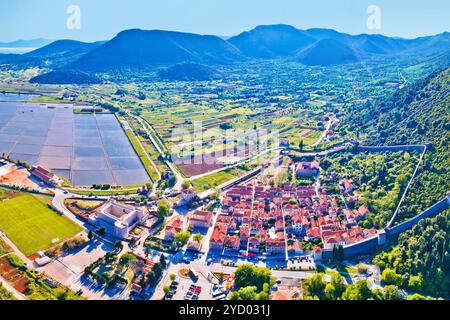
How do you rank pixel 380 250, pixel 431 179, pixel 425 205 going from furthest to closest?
pixel 431 179 < pixel 425 205 < pixel 380 250

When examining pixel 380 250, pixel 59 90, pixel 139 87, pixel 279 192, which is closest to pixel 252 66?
pixel 139 87

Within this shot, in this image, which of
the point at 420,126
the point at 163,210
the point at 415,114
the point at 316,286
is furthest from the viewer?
the point at 415,114

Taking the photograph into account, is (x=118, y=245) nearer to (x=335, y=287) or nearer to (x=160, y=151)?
(x=335, y=287)

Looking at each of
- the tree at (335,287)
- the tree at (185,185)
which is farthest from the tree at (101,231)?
the tree at (335,287)

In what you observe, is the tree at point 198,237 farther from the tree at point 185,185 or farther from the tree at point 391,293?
the tree at point 391,293

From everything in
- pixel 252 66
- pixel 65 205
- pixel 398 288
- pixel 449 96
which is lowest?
pixel 398 288

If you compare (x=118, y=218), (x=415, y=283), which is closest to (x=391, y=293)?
(x=415, y=283)

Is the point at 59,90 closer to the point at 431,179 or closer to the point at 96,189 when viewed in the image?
the point at 96,189
